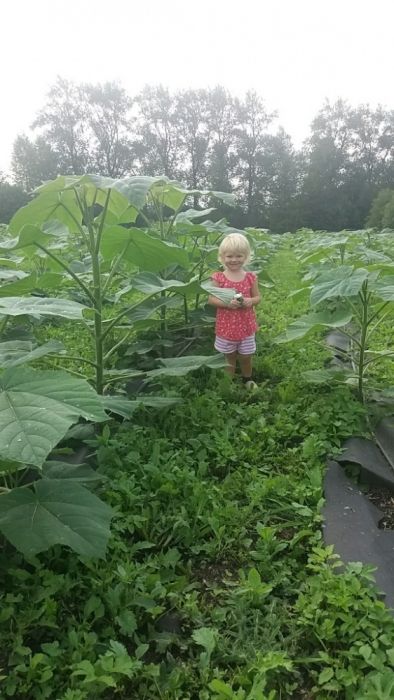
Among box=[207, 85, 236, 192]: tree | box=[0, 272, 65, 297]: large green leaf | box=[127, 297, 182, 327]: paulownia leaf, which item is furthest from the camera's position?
box=[207, 85, 236, 192]: tree

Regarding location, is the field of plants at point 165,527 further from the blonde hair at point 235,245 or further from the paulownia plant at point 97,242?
the blonde hair at point 235,245

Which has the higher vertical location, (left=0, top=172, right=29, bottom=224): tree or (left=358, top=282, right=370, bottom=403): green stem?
(left=358, top=282, right=370, bottom=403): green stem

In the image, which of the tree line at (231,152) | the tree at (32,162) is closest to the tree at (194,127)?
the tree line at (231,152)

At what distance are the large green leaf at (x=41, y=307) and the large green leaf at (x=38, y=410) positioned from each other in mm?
199

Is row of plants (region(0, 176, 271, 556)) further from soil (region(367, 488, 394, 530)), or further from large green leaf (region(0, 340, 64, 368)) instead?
soil (region(367, 488, 394, 530))

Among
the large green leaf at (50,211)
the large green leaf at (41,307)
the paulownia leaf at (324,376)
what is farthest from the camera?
the paulownia leaf at (324,376)

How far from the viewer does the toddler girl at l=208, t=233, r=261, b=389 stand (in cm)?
301

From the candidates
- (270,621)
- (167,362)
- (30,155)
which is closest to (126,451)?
(167,362)

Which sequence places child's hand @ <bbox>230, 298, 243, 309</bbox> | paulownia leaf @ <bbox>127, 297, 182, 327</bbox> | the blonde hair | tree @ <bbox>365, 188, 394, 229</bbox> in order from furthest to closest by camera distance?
tree @ <bbox>365, 188, 394, 229</bbox>, the blonde hair, child's hand @ <bbox>230, 298, 243, 309</bbox>, paulownia leaf @ <bbox>127, 297, 182, 327</bbox>

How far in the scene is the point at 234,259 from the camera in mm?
3066

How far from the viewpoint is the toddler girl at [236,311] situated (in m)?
3.01

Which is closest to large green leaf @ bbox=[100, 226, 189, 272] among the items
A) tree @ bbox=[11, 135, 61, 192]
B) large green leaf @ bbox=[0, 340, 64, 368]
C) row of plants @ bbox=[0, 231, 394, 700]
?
large green leaf @ bbox=[0, 340, 64, 368]

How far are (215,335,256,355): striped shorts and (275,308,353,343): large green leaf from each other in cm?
41

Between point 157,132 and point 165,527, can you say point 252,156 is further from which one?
point 165,527
